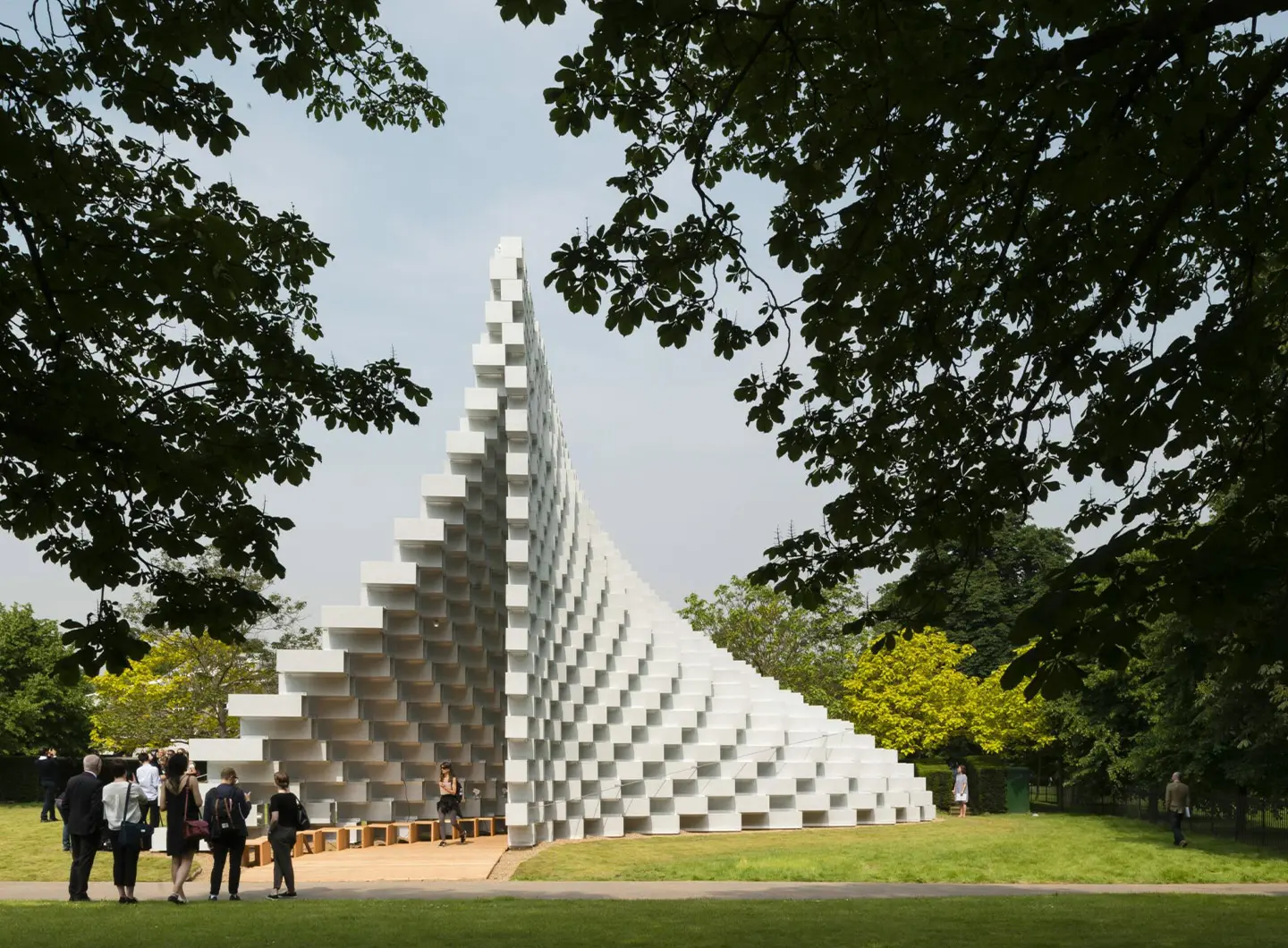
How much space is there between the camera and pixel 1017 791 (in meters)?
40.1

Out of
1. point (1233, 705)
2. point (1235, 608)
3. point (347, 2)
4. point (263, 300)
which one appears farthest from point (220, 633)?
point (1233, 705)

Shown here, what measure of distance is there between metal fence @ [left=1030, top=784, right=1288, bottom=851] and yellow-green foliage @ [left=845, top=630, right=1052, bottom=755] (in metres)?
3.37

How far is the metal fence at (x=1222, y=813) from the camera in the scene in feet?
86.7

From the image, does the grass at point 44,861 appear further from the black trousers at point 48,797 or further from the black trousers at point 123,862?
the black trousers at point 123,862

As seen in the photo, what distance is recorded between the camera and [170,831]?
1539 cm

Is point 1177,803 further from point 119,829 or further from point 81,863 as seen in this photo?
point 81,863

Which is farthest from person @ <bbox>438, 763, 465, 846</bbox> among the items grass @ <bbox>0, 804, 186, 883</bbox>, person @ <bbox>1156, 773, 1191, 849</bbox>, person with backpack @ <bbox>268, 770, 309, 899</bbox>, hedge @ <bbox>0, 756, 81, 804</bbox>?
hedge @ <bbox>0, 756, 81, 804</bbox>

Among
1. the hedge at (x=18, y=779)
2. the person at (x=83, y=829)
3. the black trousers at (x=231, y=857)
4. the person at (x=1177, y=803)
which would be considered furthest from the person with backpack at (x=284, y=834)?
the hedge at (x=18, y=779)

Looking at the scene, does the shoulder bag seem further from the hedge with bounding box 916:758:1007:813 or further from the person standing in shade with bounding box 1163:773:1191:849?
the hedge with bounding box 916:758:1007:813

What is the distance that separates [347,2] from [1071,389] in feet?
19.3

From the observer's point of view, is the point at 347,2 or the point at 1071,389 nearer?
the point at 347,2

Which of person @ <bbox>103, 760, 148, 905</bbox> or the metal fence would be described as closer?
person @ <bbox>103, 760, 148, 905</bbox>

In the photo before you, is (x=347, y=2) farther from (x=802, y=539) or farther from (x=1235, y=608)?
(x=1235, y=608)

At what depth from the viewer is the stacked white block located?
22.7 metres
